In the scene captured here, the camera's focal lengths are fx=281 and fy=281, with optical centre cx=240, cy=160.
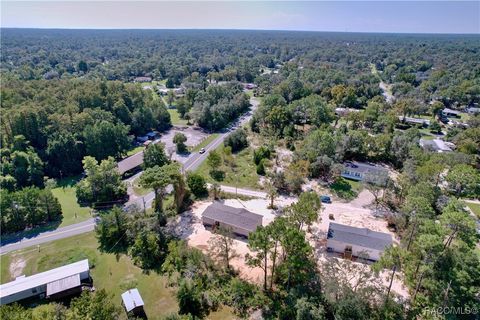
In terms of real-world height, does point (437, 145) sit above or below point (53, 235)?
above

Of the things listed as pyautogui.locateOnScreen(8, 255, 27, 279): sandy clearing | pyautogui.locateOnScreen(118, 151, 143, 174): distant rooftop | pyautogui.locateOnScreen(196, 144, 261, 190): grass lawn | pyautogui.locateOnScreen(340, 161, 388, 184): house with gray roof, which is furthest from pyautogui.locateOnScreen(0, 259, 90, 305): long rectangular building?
pyautogui.locateOnScreen(340, 161, 388, 184): house with gray roof

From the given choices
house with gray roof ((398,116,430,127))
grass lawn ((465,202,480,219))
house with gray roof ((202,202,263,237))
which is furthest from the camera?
house with gray roof ((398,116,430,127))

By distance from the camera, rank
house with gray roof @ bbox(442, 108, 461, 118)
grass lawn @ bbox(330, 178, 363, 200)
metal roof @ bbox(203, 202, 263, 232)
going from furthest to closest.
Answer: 1. house with gray roof @ bbox(442, 108, 461, 118)
2. grass lawn @ bbox(330, 178, 363, 200)
3. metal roof @ bbox(203, 202, 263, 232)

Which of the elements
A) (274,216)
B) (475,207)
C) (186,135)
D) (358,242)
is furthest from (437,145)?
(186,135)

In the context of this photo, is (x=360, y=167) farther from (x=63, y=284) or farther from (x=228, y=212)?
(x=63, y=284)

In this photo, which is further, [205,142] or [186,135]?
[186,135]

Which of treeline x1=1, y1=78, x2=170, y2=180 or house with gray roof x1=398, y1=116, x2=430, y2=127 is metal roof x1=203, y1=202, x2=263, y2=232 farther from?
house with gray roof x1=398, y1=116, x2=430, y2=127

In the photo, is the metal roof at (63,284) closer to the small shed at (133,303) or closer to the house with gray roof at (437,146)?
the small shed at (133,303)
